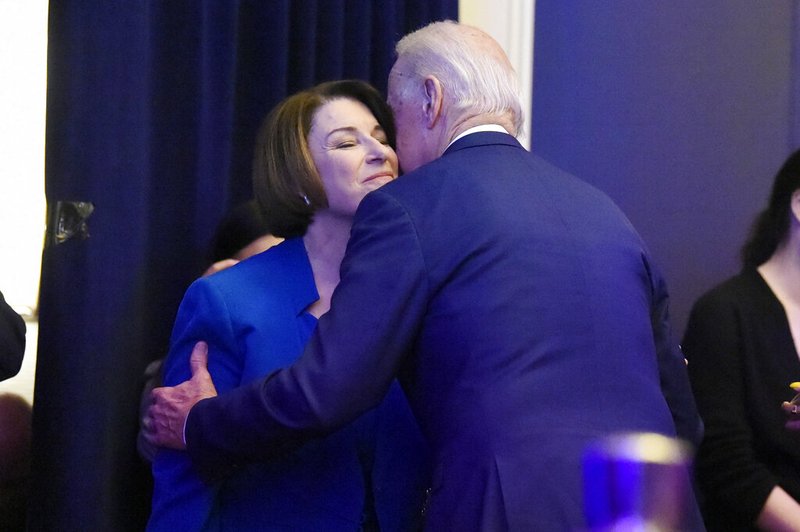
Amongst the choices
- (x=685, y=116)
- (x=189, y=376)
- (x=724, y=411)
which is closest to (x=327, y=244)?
(x=189, y=376)

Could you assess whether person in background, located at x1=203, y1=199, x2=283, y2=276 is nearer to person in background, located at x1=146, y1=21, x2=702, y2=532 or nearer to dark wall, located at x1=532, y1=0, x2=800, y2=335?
person in background, located at x1=146, y1=21, x2=702, y2=532

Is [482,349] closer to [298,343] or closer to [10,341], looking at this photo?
[298,343]

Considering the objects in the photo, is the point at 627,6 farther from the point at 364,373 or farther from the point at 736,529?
the point at 364,373

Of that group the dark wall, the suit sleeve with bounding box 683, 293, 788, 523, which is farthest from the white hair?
the dark wall

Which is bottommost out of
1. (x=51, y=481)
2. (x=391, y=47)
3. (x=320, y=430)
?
(x=51, y=481)

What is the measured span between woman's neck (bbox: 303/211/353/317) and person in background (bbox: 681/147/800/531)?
99 centimetres

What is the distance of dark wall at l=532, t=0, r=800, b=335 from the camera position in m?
2.98

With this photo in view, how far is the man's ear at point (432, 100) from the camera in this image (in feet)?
5.16

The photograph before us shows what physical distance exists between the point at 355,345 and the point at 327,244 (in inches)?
18.2

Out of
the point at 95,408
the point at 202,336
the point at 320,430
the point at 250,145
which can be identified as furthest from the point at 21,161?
the point at 320,430

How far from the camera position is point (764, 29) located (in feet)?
9.82

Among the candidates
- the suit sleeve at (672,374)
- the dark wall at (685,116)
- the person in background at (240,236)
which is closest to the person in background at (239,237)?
the person in background at (240,236)

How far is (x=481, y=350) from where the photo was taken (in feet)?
4.37

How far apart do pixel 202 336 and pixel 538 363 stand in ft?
1.96
